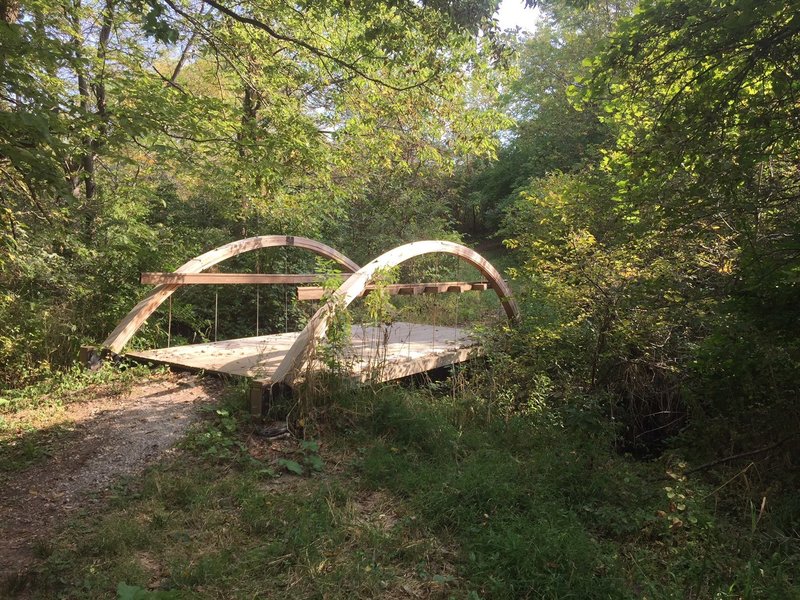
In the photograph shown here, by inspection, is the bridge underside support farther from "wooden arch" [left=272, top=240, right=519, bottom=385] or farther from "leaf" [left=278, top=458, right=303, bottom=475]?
"leaf" [left=278, top=458, right=303, bottom=475]

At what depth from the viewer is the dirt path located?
2.95m

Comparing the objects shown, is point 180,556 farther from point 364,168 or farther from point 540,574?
point 364,168

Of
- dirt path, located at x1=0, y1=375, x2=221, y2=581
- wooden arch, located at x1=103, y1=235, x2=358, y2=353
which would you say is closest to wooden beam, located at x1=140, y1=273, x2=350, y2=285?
wooden arch, located at x1=103, y1=235, x2=358, y2=353

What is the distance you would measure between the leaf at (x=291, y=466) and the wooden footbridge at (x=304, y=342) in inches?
25.4

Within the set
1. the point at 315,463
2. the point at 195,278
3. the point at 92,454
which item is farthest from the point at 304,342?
the point at 195,278

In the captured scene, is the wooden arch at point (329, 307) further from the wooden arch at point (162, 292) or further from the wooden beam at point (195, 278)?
the wooden arch at point (162, 292)

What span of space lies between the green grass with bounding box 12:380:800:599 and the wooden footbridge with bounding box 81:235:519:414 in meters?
0.56

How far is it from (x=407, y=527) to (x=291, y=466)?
106 cm

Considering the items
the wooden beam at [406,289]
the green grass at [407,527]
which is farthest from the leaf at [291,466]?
the wooden beam at [406,289]

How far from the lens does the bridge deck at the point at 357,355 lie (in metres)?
5.28

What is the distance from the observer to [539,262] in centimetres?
640

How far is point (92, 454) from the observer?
385 centimetres

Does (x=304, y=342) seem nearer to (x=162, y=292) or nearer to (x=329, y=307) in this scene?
(x=329, y=307)

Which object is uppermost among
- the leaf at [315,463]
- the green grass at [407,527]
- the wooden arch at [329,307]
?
the wooden arch at [329,307]
